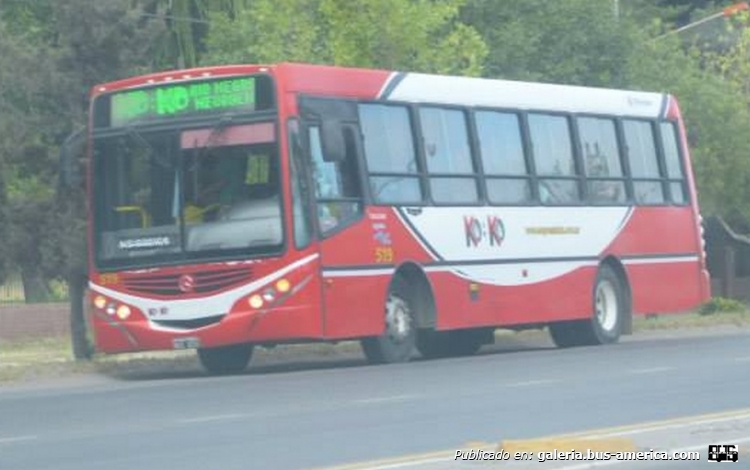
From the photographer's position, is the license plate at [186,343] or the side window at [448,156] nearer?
the license plate at [186,343]

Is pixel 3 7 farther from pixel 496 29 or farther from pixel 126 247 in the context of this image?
pixel 126 247

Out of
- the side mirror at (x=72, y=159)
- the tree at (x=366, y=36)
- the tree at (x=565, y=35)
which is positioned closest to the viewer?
the side mirror at (x=72, y=159)

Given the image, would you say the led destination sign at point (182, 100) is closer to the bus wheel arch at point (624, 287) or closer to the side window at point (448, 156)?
the side window at point (448, 156)

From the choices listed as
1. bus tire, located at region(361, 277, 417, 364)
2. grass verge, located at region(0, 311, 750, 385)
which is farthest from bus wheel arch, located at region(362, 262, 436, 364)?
grass verge, located at region(0, 311, 750, 385)

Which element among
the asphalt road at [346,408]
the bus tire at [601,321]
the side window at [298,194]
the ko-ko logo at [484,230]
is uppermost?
the side window at [298,194]

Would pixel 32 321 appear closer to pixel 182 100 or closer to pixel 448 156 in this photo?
pixel 448 156

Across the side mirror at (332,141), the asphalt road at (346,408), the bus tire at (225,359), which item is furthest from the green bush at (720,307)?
the side mirror at (332,141)

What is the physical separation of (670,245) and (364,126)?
7.54 meters

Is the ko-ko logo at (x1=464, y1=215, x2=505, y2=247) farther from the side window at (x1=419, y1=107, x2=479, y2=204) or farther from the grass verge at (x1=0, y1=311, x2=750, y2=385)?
the grass verge at (x1=0, y1=311, x2=750, y2=385)

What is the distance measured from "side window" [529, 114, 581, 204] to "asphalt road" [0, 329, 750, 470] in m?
3.00

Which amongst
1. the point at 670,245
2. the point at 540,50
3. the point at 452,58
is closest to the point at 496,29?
the point at 540,50

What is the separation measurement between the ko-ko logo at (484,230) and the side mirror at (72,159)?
16.5 ft

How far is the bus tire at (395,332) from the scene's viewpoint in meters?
22.8

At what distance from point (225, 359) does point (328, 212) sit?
265cm
